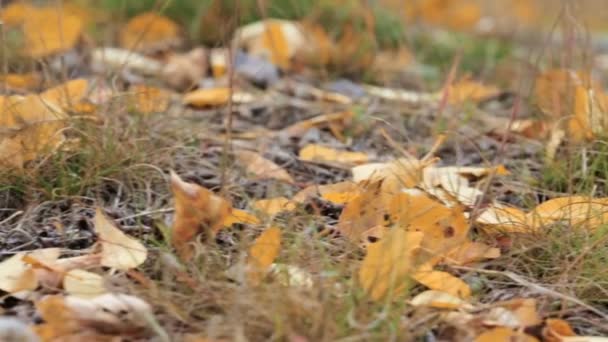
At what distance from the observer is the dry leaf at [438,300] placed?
1.35 m

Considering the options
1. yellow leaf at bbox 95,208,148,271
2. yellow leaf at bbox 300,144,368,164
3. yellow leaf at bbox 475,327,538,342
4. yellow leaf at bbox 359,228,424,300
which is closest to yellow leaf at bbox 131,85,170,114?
yellow leaf at bbox 300,144,368,164

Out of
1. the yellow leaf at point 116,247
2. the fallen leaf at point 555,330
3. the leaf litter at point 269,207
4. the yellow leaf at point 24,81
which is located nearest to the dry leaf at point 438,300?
the leaf litter at point 269,207

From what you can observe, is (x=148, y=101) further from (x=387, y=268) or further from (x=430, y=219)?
(x=387, y=268)

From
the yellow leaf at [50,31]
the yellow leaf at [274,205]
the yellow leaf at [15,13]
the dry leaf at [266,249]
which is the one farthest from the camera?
the yellow leaf at [15,13]

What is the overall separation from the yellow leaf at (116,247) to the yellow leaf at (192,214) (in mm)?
55

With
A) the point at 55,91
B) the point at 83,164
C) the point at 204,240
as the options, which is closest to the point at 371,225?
the point at 204,240

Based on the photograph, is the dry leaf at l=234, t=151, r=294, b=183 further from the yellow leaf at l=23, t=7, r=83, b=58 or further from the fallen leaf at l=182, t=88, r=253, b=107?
the yellow leaf at l=23, t=7, r=83, b=58

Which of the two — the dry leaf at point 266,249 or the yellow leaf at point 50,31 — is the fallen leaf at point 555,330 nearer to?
the dry leaf at point 266,249

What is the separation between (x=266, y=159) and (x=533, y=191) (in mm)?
519

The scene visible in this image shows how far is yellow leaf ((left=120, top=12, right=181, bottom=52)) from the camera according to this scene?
9.50 feet

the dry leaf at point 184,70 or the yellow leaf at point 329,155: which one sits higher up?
the yellow leaf at point 329,155

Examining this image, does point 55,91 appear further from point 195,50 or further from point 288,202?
point 195,50

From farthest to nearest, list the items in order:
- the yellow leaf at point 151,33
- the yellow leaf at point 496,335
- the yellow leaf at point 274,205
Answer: the yellow leaf at point 151,33
the yellow leaf at point 274,205
the yellow leaf at point 496,335

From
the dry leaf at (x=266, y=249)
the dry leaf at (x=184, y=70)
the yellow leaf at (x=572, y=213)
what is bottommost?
the dry leaf at (x=184, y=70)
